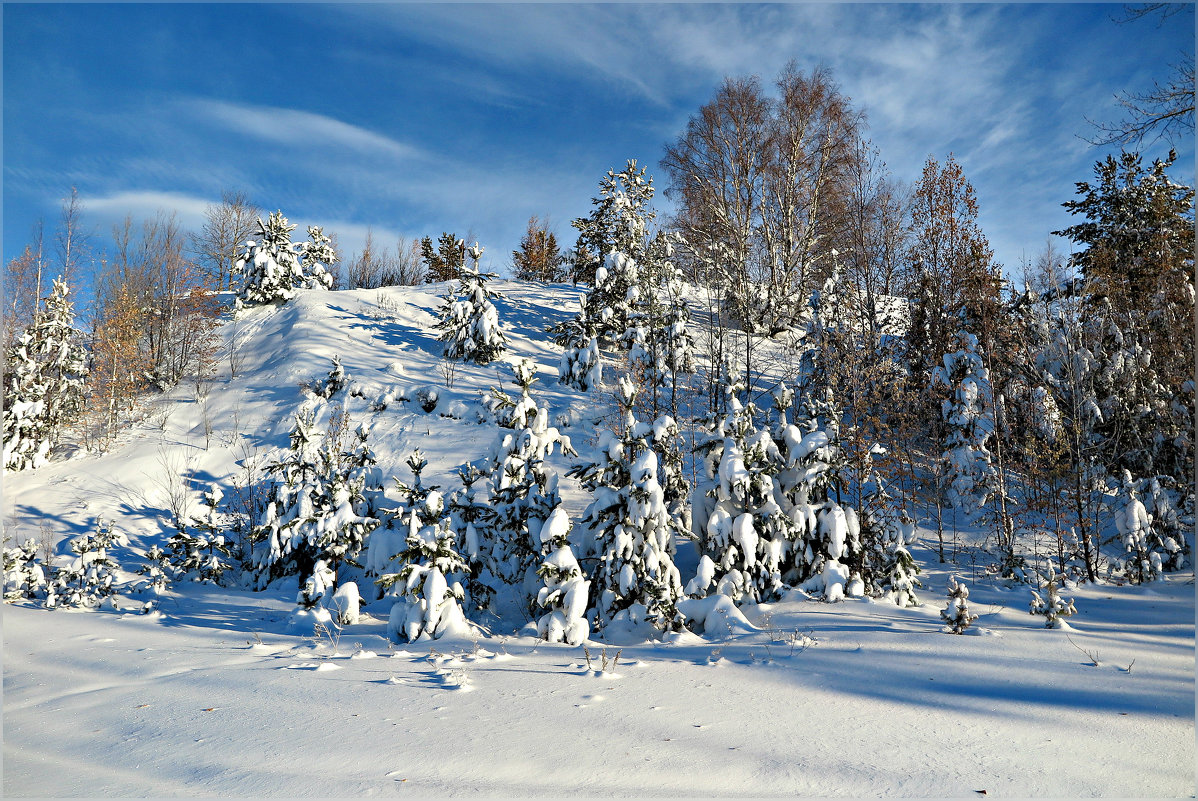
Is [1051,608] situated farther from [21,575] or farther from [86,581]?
[21,575]

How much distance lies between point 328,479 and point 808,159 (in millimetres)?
19048

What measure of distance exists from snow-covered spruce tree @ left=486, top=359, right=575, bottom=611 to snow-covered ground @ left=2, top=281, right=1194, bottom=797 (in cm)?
108

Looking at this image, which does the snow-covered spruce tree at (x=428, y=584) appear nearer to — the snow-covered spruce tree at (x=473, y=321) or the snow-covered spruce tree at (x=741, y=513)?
the snow-covered spruce tree at (x=741, y=513)

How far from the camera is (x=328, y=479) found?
9383 millimetres

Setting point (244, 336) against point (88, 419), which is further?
point (244, 336)

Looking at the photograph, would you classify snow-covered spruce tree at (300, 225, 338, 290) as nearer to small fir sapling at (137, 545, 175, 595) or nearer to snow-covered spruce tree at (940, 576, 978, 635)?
small fir sapling at (137, 545, 175, 595)

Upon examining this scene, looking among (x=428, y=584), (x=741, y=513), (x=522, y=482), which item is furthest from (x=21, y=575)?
(x=741, y=513)

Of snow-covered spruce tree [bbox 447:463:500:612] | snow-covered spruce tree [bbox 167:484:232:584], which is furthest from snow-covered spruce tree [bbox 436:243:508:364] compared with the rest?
snow-covered spruce tree [bbox 447:463:500:612]

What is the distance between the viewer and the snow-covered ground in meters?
3.17

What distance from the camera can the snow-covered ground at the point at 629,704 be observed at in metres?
3.17

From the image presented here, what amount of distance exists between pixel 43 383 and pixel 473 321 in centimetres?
1079

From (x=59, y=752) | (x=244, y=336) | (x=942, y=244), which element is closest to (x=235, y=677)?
(x=59, y=752)

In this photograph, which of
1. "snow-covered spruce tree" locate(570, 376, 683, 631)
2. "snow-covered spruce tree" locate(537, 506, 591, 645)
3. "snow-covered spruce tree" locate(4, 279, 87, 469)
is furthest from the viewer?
"snow-covered spruce tree" locate(4, 279, 87, 469)

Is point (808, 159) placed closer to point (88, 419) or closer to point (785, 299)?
point (785, 299)
